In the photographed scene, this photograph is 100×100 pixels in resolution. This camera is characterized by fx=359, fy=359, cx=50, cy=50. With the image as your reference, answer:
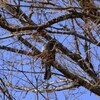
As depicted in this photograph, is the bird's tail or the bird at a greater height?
the bird

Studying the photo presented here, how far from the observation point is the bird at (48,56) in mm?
4886

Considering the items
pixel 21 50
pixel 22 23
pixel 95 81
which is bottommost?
pixel 95 81

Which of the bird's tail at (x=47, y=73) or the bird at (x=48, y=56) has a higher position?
the bird at (x=48, y=56)

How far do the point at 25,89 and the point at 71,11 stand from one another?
5.23ft

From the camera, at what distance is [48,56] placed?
4.93 m

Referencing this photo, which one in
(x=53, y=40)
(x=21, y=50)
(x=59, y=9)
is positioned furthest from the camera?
(x=53, y=40)

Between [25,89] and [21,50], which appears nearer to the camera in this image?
[21,50]

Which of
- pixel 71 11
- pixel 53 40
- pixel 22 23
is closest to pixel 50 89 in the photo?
pixel 53 40

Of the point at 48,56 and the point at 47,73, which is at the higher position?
the point at 48,56

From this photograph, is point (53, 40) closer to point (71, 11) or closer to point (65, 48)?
point (65, 48)

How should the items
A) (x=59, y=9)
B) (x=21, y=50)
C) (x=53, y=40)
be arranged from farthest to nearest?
(x=53, y=40)
(x=21, y=50)
(x=59, y=9)

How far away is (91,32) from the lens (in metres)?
5.14

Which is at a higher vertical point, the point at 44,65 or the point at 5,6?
the point at 5,6

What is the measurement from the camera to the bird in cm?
489
